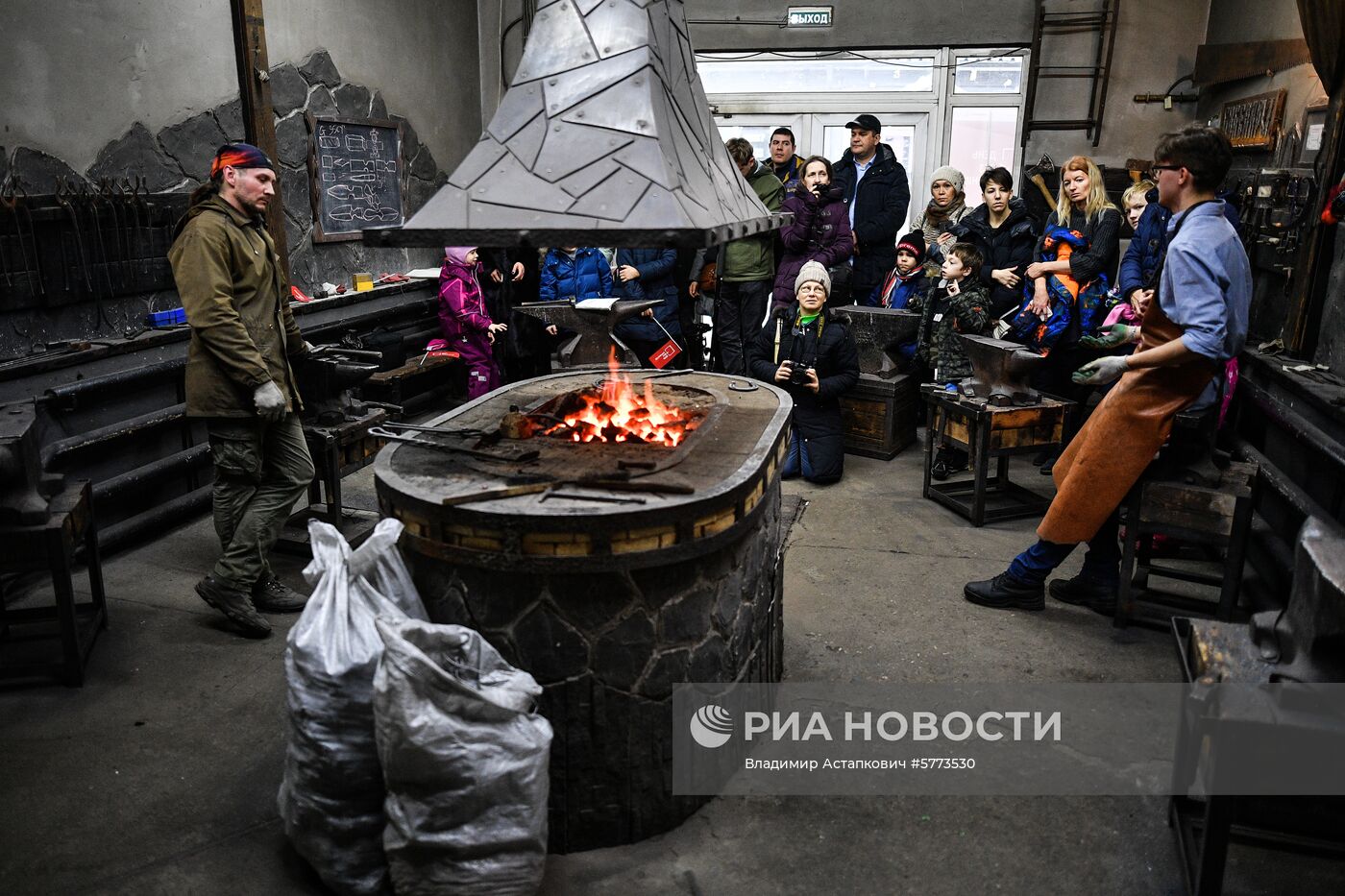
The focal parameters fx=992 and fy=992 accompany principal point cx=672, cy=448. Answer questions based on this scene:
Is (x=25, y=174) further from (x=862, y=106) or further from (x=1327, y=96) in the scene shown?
(x=862, y=106)

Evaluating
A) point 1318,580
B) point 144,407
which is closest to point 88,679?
point 144,407

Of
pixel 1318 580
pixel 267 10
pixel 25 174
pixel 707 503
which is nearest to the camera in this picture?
pixel 1318 580

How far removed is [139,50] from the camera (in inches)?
217

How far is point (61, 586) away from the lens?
3879 mm

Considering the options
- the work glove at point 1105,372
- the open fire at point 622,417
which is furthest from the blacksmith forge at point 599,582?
the work glove at point 1105,372

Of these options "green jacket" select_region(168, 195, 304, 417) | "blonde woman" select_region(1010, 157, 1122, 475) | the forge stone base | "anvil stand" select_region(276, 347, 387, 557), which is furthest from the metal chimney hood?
"blonde woman" select_region(1010, 157, 1122, 475)

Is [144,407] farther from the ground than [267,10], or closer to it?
closer to it

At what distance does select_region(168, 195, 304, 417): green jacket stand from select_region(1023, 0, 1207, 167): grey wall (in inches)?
289

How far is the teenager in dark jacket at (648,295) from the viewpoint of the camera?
7.61 meters

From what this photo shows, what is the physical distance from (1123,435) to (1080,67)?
5.98 metres

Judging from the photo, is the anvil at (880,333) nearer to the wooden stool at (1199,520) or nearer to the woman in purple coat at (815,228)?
the woman in purple coat at (815,228)

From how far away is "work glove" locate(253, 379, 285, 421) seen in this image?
4230 mm

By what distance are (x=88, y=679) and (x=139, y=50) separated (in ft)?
11.6

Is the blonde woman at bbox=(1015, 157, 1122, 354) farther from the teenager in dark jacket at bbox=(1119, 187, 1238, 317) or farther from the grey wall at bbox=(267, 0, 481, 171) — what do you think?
the grey wall at bbox=(267, 0, 481, 171)
